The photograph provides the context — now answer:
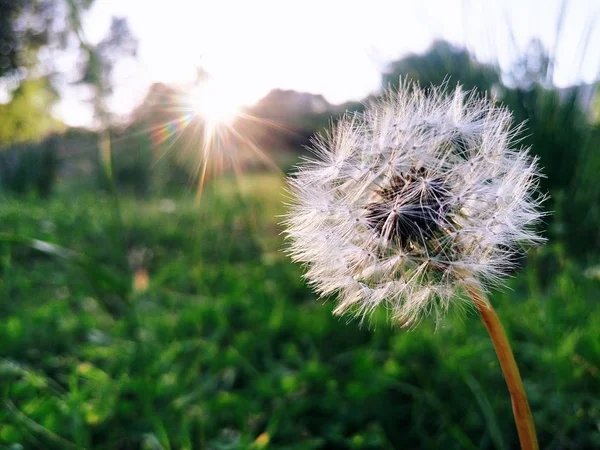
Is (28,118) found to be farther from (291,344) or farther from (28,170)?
(291,344)

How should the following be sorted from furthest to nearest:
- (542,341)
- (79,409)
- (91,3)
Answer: (91,3)
(542,341)
(79,409)

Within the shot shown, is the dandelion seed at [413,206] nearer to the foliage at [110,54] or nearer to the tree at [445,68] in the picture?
the tree at [445,68]

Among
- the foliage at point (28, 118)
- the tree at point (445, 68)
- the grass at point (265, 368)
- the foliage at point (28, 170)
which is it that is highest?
the foliage at point (28, 118)

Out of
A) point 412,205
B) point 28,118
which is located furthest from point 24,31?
point 412,205

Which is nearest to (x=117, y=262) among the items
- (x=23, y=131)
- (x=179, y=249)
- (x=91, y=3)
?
(x=179, y=249)

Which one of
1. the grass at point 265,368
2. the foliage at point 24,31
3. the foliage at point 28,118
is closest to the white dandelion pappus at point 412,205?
the grass at point 265,368

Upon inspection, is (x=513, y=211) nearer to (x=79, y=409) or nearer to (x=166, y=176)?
(x=79, y=409)

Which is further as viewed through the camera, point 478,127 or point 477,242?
point 478,127
